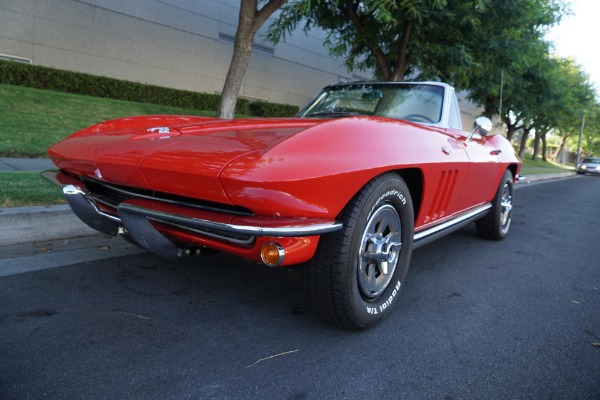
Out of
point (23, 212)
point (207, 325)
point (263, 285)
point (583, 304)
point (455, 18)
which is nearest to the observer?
point (207, 325)

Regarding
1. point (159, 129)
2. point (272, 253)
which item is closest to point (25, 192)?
point (159, 129)

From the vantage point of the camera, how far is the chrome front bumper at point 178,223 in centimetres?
188

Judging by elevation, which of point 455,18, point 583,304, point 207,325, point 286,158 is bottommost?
point 207,325

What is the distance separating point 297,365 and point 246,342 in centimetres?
32

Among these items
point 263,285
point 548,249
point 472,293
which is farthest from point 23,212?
point 548,249

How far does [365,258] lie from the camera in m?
2.38

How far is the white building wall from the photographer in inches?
486

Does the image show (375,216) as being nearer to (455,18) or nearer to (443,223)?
(443,223)

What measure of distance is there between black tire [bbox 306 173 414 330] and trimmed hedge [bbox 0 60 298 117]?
12.0m

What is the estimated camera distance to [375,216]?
7.75 ft

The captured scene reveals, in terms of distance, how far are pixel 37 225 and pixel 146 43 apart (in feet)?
41.7

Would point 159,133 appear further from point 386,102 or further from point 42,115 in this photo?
point 42,115

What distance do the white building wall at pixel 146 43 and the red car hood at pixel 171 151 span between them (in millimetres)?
11997

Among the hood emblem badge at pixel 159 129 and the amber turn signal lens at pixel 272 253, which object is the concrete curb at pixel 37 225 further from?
the amber turn signal lens at pixel 272 253
